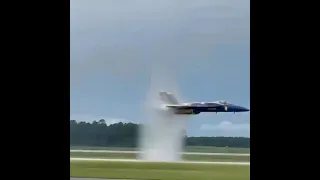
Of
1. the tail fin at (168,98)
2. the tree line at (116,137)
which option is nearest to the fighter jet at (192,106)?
the tail fin at (168,98)

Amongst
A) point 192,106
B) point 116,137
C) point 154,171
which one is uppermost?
point 192,106

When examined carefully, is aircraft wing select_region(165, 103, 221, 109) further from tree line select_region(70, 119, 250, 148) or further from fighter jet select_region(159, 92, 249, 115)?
tree line select_region(70, 119, 250, 148)

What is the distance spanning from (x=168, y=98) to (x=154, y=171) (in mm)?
601

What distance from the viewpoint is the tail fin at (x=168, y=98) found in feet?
10.7

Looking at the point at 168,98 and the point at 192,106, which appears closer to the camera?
the point at 192,106

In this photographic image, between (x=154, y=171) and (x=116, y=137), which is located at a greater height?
(x=116, y=137)

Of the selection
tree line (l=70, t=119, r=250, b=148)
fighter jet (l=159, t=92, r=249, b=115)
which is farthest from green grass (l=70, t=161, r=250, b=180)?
fighter jet (l=159, t=92, r=249, b=115)

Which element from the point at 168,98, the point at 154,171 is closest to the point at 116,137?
the point at 154,171

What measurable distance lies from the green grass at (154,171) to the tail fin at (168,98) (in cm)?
51

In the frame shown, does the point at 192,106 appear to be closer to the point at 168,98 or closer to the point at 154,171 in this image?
the point at 168,98

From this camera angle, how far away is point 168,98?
3295 millimetres
